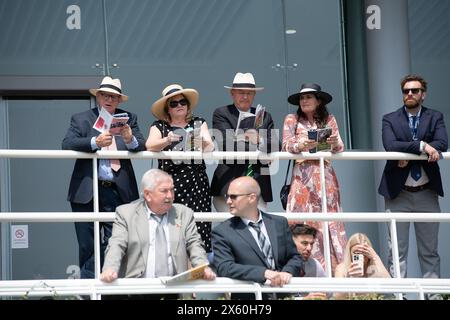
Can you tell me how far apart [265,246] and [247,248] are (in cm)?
16

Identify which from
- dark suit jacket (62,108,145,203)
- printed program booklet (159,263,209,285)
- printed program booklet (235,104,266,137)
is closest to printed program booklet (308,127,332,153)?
printed program booklet (235,104,266,137)

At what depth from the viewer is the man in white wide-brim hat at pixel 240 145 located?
9.36m

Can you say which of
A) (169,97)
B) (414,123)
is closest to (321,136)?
(414,123)

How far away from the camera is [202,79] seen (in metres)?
12.8

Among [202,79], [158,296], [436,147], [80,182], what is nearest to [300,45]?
[202,79]

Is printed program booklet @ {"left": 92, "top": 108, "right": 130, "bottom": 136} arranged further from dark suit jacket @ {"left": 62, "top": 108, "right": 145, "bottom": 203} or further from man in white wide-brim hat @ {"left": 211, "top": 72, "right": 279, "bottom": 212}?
man in white wide-brim hat @ {"left": 211, "top": 72, "right": 279, "bottom": 212}

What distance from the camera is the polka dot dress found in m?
9.21

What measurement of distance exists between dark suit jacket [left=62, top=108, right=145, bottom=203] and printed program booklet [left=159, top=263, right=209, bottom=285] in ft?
5.22

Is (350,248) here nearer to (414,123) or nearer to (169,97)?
(414,123)

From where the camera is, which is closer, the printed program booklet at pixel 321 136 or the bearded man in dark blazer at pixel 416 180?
the printed program booklet at pixel 321 136

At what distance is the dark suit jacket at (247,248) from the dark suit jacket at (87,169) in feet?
3.73

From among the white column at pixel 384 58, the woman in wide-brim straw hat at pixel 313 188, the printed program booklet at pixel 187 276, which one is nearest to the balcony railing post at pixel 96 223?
the printed program booklet at pixel 187 276

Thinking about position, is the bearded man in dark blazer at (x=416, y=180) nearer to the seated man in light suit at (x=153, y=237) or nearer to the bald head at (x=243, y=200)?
the bald head at (x=243, y=200)

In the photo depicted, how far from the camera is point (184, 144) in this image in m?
9.23
